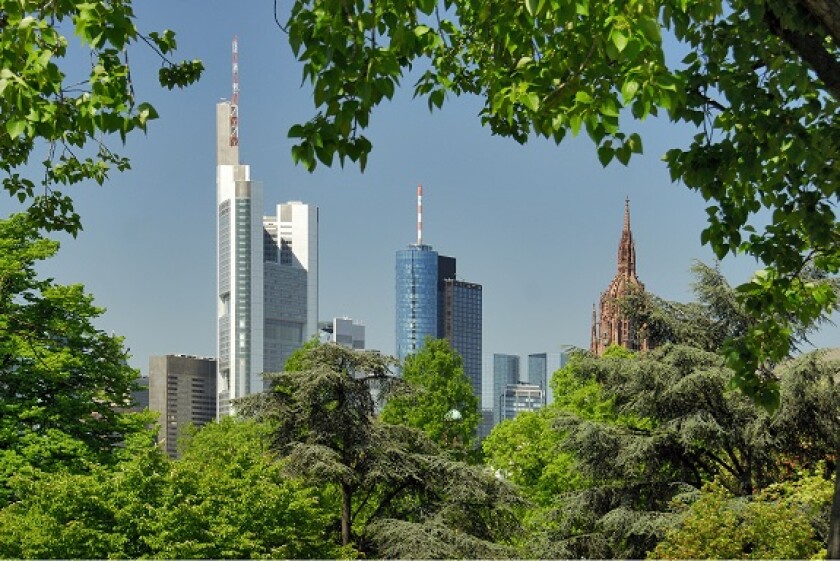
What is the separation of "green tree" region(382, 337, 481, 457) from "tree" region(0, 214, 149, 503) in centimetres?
1349

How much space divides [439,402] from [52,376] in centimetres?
1671

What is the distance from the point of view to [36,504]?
18484 millimetres

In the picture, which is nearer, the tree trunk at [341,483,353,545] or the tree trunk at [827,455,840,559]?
the tree trunk at [827,455,840,559]

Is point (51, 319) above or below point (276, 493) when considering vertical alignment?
above

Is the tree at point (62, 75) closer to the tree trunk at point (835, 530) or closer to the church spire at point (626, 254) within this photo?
the tree trunk at point (835, 530)

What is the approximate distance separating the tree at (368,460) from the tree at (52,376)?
2641 millimetres

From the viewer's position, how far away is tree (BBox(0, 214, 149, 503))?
22219mm

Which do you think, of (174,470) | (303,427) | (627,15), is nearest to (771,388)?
(627,15)

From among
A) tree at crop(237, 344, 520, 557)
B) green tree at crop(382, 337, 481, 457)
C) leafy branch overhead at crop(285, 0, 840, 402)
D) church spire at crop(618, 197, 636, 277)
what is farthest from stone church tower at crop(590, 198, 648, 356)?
leafy branch overhead at crop(285, 0, 840, 402)

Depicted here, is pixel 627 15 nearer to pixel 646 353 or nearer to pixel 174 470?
pixel 174 470

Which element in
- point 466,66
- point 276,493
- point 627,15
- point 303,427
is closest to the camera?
point 627,15

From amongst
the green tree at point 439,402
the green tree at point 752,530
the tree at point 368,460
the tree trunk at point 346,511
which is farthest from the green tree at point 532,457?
the green tree at point 752,530

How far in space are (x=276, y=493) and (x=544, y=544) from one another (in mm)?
5446

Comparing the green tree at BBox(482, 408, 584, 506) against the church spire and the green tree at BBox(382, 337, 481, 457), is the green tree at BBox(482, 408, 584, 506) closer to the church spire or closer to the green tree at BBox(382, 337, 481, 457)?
the green tree at BBox(382, 337, 481, 457)
